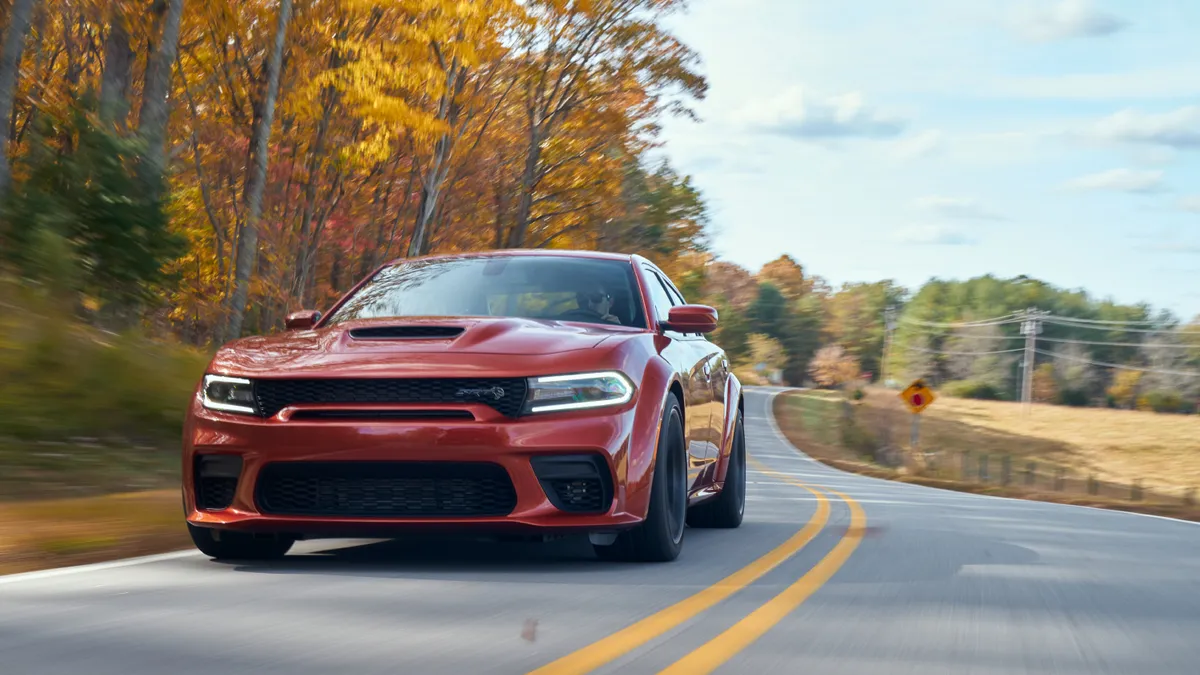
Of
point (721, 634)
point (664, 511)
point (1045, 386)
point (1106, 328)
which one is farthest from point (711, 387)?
point (1106, 328)

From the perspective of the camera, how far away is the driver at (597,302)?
7453mm

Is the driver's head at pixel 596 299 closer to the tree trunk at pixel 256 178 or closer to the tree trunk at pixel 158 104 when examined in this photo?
the tree trunk at pixel 158 104

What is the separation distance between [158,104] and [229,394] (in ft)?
32.1

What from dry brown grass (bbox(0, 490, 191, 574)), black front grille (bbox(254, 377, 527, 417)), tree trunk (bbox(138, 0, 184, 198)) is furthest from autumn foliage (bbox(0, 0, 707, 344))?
black front grille (bbox(254, 377, 527, 417))

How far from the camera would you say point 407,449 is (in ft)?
18.9

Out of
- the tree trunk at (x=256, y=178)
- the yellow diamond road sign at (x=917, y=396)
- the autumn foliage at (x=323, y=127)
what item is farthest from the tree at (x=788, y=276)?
the tree trunk at (x=256, y=178)

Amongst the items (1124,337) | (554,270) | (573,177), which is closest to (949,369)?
(1124,337)

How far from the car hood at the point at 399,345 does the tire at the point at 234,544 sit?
755 mm

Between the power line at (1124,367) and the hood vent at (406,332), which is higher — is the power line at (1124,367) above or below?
below

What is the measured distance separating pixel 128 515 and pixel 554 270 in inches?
106

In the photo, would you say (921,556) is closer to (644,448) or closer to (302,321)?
(644,448)

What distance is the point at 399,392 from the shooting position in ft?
19.2

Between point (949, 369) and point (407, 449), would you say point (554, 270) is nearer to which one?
point (407, 449)

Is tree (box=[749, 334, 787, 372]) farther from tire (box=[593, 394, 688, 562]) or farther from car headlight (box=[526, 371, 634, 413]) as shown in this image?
car headlight (box=[526, 371, 634, 413])
